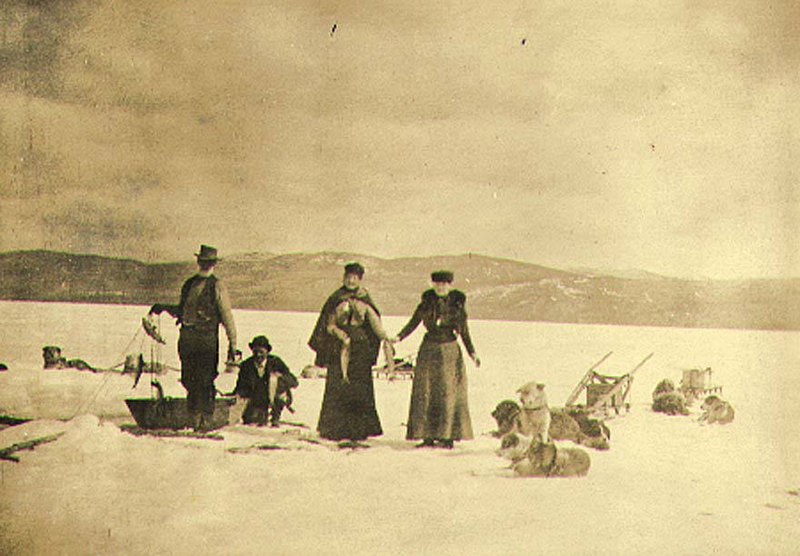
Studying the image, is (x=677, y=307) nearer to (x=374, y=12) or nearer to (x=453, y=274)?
(x=453, y=274)

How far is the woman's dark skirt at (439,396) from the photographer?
3738mm

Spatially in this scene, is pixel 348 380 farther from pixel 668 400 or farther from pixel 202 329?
pixel 668 400

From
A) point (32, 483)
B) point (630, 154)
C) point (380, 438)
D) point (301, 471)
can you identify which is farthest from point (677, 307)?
point (32, 483)

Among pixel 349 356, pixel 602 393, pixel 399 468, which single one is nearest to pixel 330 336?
pixel 349 356

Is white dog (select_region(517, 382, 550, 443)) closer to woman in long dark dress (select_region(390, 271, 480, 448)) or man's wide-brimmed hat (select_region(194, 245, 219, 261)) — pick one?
woman in long dark dress (select_region(390, 271, 480, 448))

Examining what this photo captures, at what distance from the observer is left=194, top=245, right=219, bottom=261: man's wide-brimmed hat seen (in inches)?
147

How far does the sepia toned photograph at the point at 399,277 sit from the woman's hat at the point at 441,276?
0.7 inches

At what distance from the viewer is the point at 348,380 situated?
372 centimetres

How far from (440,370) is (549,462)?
0.62 metres

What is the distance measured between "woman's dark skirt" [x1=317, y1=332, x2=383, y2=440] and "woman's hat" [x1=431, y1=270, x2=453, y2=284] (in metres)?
0.53

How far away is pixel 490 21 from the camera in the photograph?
3.83 m

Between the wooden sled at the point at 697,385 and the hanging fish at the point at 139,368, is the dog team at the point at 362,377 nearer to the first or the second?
the hanging fish at the point at 139,368

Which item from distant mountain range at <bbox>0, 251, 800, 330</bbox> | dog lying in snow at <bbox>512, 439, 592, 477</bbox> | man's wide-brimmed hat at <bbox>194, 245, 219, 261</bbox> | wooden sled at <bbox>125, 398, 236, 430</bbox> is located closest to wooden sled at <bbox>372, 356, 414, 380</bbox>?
distant mountain range at <bbox>0, 251, 800, 330</bbox>

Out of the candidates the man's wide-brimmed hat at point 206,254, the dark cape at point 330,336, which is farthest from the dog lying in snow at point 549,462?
the man's wide-brimmed hat at point 206,254
